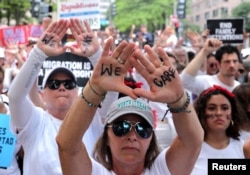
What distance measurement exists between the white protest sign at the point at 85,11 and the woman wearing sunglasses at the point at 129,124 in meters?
4.62

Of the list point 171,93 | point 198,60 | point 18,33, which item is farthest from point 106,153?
point 18,33

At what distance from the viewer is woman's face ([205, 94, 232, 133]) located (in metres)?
3.74

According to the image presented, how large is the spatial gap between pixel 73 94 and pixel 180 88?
1460 mm

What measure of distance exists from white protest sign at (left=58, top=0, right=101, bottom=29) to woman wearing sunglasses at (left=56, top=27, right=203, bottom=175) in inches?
182

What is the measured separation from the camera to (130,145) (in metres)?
2.48

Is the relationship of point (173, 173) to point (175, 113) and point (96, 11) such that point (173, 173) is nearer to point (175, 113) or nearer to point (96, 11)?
point (175, 113)

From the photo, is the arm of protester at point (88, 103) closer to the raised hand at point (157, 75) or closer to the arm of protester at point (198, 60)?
the raised hand at point (157, 75)

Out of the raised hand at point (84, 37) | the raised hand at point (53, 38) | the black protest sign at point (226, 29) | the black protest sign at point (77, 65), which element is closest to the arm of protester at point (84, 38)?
the raised hand at point (84, 37)

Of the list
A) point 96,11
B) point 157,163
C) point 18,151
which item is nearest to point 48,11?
point 96,11

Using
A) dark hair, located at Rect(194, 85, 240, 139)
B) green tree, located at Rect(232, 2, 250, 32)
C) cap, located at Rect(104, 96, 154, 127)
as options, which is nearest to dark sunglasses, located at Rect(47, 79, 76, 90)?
dark hair, located at Rect(194, 85, 240, 139)

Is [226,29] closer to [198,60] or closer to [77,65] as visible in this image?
[77,65]

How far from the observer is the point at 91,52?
3.74 m

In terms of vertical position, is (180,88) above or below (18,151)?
above

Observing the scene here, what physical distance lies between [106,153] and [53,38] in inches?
36.4
